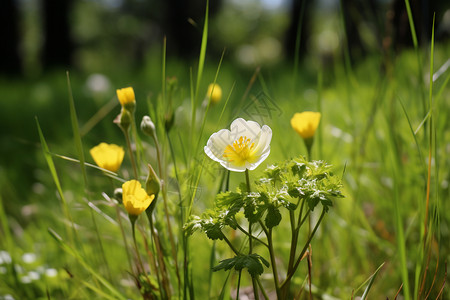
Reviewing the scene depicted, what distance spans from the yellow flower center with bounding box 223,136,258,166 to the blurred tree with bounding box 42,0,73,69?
7.84m

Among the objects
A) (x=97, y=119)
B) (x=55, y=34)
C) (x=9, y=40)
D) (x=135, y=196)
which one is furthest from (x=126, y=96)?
(x=55, y=34)

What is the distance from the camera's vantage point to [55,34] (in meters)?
7.89

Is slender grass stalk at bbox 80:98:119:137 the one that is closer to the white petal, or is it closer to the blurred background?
the blurred background

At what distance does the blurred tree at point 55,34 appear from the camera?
7.86m

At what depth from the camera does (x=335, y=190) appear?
1.99ft

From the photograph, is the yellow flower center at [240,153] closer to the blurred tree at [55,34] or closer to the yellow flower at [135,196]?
the yellow flower at [135,196]

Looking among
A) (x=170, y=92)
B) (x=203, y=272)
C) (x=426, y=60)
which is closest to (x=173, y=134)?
(x=170, y=92)

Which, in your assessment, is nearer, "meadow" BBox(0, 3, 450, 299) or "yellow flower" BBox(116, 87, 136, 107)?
"meadow" BBox(0, 3, 450, 299)

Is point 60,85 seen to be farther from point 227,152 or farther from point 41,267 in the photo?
point 227,152

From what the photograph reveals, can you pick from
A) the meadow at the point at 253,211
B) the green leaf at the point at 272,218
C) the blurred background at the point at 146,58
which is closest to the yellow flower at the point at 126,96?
the meadow at the point at 253,211

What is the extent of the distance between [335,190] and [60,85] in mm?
4619

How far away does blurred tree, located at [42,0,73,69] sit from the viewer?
309 inches

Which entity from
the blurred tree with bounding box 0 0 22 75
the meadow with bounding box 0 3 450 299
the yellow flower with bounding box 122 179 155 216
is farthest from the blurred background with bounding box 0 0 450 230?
the yellow flower with bounding box 122 179 155 216

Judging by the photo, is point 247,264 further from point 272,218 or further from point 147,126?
point 147,126
